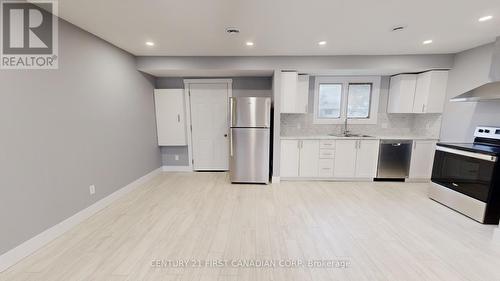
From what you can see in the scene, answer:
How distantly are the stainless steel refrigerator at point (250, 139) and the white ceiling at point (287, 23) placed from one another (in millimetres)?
959

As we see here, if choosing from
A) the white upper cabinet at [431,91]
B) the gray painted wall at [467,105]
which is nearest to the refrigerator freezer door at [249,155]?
the white upper cabinet at [431,91]

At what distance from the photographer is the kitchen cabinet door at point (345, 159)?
3891 millimetres

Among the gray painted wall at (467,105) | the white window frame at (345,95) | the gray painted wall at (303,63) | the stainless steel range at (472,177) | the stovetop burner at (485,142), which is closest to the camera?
the stainless steel range at (472,177)

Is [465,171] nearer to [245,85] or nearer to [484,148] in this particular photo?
[484,148]

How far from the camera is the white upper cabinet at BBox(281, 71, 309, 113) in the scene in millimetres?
3717

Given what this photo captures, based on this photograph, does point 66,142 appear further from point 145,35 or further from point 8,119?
point 145,35

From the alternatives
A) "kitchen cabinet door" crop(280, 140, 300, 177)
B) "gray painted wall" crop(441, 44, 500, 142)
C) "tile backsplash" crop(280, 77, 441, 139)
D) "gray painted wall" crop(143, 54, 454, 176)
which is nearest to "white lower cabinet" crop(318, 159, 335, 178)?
"kitchen cabinet door" crop(280, 140, 300, 177)

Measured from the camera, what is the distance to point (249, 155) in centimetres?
379

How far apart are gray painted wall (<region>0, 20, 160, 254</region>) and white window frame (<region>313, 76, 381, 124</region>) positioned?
3692mm

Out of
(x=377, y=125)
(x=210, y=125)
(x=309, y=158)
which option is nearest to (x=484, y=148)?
(x=377, y=125)

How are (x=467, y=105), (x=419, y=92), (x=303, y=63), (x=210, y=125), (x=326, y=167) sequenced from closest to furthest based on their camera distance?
(x=467, y=105) → (x=303, y=63) → (x=419, y=92) → (x=326, y=167) → (x=210, y=125)

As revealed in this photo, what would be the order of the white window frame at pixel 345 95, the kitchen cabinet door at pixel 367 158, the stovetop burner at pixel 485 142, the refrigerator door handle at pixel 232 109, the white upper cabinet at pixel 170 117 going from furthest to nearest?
the white upper cabinet at pixel 170 117, the white window frame at pixel 345 95, the kitchen cabinet door at pixel 367 158, the refrigerator door handle at pixel 232 109, the stovetop burner at pixel 485 142

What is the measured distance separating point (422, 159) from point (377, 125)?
1.03m

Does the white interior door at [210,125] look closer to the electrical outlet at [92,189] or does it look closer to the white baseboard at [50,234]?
the white baseboard at [50,234]
